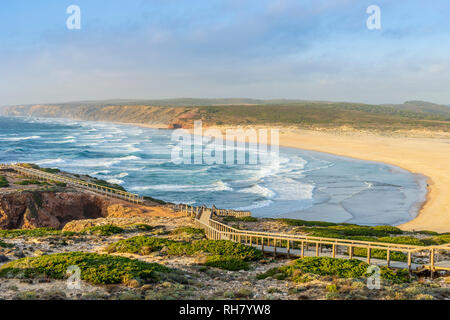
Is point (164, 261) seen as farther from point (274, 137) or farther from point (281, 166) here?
point (274, 137)

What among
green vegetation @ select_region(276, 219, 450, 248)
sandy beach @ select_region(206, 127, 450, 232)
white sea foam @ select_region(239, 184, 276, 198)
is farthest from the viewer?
white sea foam @ select_region(239, 184, 276, 198)

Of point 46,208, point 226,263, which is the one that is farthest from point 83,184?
point 226,263

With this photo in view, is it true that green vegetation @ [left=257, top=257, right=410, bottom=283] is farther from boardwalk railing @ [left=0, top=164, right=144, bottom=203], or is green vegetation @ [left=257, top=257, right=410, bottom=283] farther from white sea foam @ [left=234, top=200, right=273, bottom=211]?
white sea foam @ [left=234, top=200, right=273, bottom=211]

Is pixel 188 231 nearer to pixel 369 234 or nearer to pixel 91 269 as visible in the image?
pixel 91 269

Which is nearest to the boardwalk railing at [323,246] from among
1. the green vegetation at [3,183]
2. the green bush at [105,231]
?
the green bush at [105,231]

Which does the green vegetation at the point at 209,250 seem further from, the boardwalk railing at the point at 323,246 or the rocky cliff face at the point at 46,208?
the rocky cliff face at the point at 46,208

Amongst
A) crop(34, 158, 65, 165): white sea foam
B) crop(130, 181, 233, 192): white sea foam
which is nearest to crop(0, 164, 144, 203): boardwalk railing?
crop(130, 181, 233, 192): white sea foam
